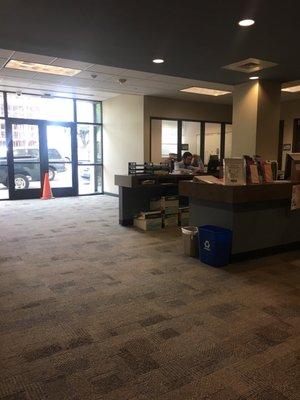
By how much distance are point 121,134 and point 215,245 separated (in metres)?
6.68

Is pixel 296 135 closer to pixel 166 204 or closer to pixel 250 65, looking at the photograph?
pixel 250 65

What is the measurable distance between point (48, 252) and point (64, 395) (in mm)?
2887

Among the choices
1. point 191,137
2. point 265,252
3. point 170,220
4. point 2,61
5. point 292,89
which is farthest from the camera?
point 191,137

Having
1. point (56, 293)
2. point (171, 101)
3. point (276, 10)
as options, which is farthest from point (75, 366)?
point (171, 101)

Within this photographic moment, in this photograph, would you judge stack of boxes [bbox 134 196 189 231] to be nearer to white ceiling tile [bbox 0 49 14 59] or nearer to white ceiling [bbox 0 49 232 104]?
white ceiling [bbox 0 49 232 104]

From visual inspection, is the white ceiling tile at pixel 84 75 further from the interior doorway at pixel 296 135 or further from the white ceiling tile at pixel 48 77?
the interior doorway at pixel 296 135

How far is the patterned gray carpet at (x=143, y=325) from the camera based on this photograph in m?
1.96

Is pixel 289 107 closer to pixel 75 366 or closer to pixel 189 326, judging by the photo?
pixel 189 326

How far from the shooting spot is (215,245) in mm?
3910

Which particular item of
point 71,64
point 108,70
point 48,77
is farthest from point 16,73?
point 108,70

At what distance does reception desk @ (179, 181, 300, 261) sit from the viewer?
4031mm

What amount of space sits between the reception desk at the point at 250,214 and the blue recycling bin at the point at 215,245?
0.60 ft

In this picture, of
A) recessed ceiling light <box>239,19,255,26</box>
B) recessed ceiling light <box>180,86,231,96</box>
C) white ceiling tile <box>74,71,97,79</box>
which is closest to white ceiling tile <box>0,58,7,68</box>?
white ceiling tile <box>74,71,97,79</box>

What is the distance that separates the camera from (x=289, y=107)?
9.56 metres
